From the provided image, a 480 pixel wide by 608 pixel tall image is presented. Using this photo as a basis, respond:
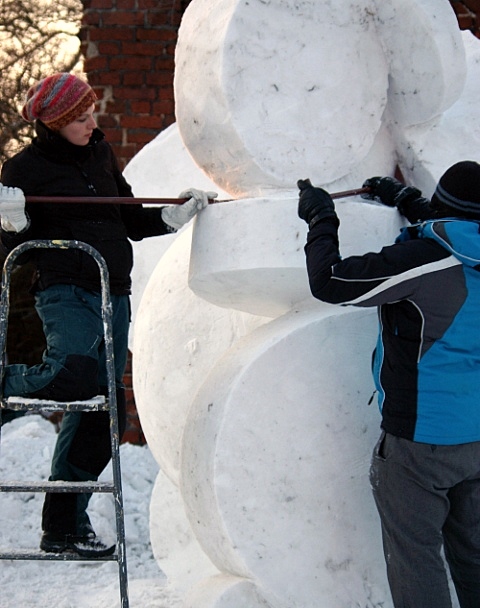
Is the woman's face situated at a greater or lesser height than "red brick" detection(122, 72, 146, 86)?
lesser

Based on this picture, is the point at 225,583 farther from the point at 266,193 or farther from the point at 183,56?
the point at 183,56

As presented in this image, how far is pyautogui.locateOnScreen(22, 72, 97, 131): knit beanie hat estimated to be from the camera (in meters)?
2.58

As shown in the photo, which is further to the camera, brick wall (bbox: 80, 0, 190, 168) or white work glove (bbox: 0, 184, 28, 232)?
brick wall (bbox: 80, 0, 190, 168)

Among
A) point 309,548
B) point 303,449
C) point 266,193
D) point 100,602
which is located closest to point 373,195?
point 266,193

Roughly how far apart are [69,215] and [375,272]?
3.43 feet

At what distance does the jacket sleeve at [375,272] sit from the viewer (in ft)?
6.56

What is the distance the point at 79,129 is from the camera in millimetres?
2627

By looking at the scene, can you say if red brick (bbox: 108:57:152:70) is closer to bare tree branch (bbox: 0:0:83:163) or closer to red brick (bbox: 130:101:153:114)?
red brick (bbox: 130:101:153:114)

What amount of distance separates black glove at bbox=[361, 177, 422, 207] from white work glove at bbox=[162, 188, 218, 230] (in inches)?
17.4

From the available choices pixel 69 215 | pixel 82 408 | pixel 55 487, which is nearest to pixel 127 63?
pixel 69 215

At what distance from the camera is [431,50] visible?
7.88 ft

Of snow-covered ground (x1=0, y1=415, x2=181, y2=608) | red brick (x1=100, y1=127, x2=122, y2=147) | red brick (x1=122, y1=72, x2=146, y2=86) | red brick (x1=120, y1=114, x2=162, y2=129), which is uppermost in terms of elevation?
red brick (x1=122, y1=72, x2=146, y2=86)

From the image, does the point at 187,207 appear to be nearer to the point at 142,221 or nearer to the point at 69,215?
the point at 142,221

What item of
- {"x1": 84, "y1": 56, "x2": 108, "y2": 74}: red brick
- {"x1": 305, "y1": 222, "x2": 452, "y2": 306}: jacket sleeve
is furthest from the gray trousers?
{"x1": 84, "y1": 56, "x2": 108, "y2": 74}: red brick
